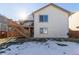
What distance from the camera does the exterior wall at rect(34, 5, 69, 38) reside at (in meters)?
2.27

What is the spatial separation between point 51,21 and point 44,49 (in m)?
0.35

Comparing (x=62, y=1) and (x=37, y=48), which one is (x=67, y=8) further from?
Result: (x=37, y=48)

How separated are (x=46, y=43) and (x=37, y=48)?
13cm

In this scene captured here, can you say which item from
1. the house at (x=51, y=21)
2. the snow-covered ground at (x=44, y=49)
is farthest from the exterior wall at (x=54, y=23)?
the snow-covered ground at (x=44, y=49)

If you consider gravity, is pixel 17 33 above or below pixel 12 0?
below

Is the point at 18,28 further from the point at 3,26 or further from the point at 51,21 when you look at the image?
the point at 51,21

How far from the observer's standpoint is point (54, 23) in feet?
7.45

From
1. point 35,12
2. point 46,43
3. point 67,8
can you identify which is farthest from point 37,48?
point 67,8

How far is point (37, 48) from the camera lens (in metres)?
2.29

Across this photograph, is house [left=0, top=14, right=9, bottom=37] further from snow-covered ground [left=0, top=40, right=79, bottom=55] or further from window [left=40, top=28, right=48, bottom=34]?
window [left=40, top=28, right=48, bottom=34]

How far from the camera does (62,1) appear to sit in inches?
91.2

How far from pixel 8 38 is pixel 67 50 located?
742 mm

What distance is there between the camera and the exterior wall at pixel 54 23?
7.44 feet
